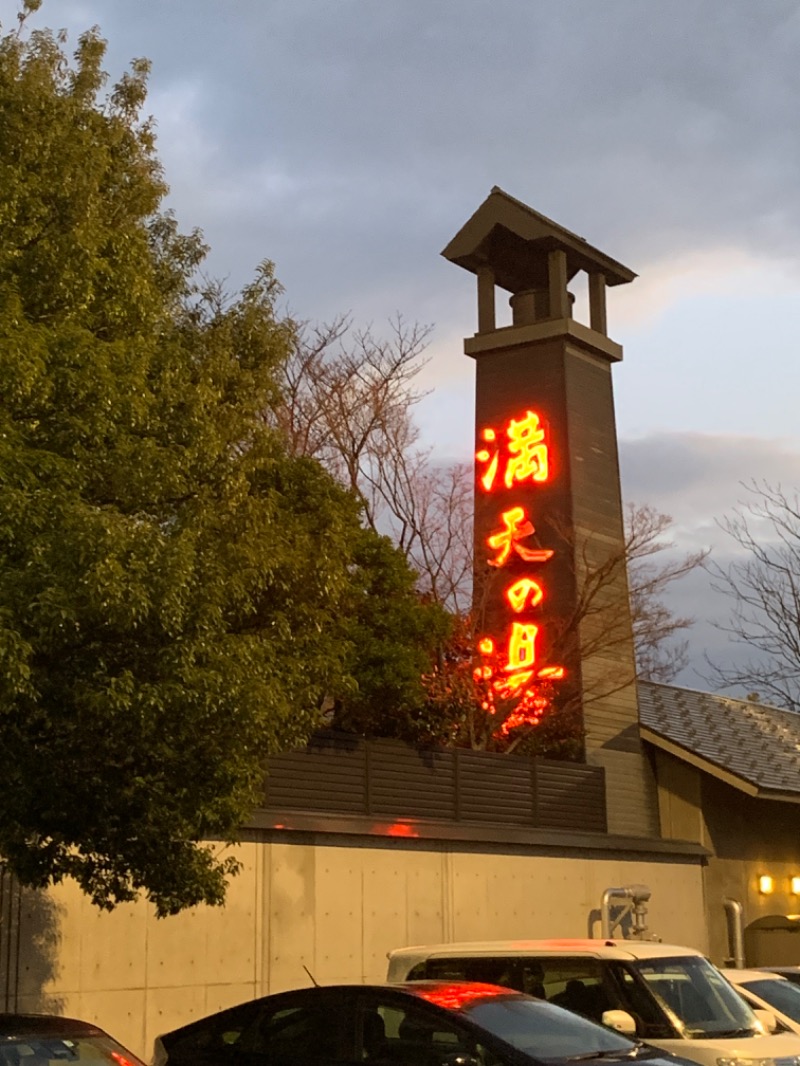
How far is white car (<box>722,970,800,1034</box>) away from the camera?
50.6 ft

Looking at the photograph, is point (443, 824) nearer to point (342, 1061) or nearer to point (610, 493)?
point (610, 493)

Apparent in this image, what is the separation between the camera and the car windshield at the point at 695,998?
480 inches

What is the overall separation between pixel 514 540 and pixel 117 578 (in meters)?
17.2

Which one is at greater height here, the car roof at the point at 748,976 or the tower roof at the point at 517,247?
the tower roof at the point at 517,247

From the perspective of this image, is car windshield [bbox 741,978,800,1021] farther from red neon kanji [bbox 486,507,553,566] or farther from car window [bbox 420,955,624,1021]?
red neon kanji [bbox 486,507,553,566]

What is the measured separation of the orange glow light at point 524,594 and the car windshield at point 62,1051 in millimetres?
→ 17434

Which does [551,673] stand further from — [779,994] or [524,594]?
[779,994]

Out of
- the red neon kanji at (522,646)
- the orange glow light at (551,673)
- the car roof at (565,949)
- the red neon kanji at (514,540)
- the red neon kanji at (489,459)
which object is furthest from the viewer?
the red neon kanji at (489,459)

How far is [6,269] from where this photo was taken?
42.0ft

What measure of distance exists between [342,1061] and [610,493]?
63.6 ft

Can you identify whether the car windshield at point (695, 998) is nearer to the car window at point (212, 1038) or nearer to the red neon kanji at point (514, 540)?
the car window at point (212, 1038)

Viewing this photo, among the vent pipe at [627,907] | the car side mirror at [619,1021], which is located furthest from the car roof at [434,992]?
the vent pipe at [627,907]

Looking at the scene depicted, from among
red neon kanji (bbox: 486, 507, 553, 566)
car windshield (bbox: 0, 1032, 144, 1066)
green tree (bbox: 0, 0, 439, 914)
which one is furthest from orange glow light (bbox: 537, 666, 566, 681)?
car windshield (bbox: 0, 1032, 144, 1066)

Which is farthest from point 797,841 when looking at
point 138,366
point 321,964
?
point 138,366
